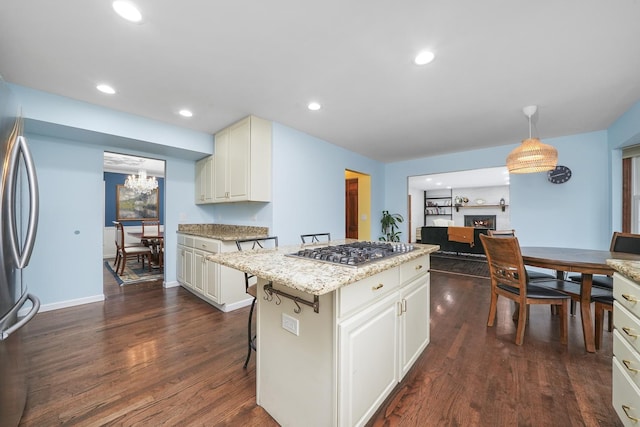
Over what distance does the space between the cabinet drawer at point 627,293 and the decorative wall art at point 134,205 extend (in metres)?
8.15

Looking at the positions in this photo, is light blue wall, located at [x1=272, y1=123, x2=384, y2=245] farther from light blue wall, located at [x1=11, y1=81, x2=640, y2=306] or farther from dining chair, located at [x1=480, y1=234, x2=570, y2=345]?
dining chair, located at [x1=480, y1=234, x2=570, y2=345]

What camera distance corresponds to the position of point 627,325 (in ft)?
3.65

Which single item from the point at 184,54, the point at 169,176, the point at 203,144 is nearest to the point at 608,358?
the point at 184,54

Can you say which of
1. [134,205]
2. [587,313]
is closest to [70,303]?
[134,205]

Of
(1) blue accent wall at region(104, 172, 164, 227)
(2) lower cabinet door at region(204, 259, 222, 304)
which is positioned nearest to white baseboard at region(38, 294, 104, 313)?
(2) lower cabinet door at region(204, 259, 222, 304)

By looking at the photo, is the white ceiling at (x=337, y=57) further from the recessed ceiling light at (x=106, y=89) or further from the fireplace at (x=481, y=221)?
the fireplace at (x=481, y=221)

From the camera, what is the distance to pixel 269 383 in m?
1.38

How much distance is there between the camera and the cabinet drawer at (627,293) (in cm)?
103

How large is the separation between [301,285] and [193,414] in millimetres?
1169

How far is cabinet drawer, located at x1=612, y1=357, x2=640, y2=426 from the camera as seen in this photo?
1024 mm

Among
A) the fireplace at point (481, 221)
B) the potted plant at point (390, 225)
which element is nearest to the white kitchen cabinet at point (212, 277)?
the potted plant at point (390, 225)

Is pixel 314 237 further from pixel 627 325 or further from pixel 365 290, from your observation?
pixel 627 325

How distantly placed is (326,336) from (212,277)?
2.22m

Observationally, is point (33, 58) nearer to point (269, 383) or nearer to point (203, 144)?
point (203, 144)
